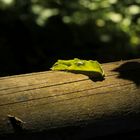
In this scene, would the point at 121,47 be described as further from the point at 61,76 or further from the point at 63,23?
the point at 61,76

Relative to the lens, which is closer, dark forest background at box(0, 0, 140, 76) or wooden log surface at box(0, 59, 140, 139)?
wooden log surface at box(0, 59, 140, 139)

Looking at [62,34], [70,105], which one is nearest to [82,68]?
[70,105]

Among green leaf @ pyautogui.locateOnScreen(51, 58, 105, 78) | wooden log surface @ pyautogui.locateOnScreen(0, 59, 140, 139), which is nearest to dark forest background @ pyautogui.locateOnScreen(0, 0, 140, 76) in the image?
green leaf @ pyautogui.locateOnScreen(51, 58, 105, 78)

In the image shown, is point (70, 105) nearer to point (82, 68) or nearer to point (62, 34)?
point (82, 68)

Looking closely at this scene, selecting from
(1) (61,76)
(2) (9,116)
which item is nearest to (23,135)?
(2) (9,116)

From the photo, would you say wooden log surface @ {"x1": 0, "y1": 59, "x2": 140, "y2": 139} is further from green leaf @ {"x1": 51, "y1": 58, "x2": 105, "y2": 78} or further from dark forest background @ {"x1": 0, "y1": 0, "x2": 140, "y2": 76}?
dark forest background @ {"x1": 0, "y1": 0, "x2": 140, "y2": 76}

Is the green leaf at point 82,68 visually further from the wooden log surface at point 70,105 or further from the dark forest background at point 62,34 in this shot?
the dark forest background at point 62,34
